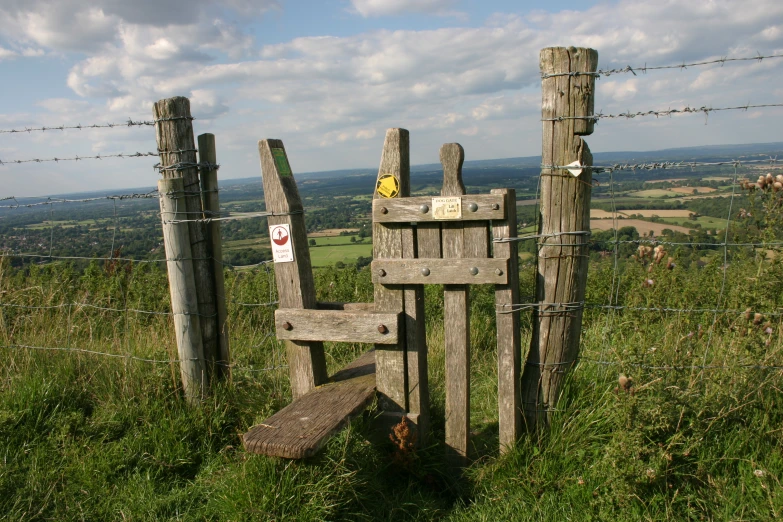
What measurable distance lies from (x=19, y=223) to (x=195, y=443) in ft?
20.5

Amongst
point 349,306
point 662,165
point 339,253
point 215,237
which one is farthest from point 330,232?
point 662,165

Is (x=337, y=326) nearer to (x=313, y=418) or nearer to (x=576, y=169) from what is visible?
(x=313, y=418)

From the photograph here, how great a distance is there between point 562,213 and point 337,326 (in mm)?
1554

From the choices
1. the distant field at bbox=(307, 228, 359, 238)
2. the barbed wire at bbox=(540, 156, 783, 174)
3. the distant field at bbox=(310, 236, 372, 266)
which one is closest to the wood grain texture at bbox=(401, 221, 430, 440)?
the barbed wire at bbox=(540, 156, 783, 174)

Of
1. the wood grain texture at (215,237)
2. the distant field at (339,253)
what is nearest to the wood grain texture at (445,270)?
the wood grain texture at (215,237)

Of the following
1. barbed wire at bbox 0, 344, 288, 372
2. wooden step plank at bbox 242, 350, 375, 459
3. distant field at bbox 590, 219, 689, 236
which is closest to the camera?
wooden step plank at bbox 242, 350, 375, 459

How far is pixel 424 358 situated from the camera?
149 inches

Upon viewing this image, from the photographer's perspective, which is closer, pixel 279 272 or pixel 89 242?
pixel 279 272

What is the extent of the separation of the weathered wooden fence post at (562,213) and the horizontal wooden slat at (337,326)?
0.93 metres

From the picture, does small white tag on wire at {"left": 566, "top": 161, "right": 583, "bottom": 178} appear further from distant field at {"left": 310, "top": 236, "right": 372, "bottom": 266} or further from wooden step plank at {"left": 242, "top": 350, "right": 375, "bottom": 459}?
distant field at {"left": 310, "top": 236, "right": 372, "bottom": 266}

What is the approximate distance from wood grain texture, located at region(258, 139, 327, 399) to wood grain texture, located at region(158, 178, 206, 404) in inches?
27.2

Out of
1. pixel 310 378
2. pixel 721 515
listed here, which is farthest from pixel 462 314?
pixel 721 515

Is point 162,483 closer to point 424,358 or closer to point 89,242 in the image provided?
point 424,358

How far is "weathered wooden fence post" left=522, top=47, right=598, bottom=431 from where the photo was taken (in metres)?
3.32
